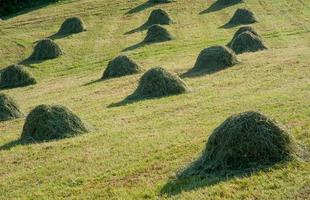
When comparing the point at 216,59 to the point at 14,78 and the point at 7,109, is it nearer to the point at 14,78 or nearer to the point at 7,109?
the point at 7,109

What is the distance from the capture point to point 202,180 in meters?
12.8

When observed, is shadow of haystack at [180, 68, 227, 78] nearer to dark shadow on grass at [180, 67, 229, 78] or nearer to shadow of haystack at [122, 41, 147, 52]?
dark shadow on grass at [180, 67, 229, 78]

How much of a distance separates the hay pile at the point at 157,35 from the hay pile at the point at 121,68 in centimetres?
1081

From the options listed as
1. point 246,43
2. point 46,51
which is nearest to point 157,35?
point 46,51

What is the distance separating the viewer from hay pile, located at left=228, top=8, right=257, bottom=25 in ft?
151

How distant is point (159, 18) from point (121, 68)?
62.8ft

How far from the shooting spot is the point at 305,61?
2716 centimetres

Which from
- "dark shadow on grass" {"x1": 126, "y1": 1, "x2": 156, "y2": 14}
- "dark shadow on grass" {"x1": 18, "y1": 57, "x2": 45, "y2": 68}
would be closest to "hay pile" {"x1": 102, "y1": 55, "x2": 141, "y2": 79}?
"dark shadow on grass" {"x1": 18, "y1": 57, "x2": 45, "y2": 68}

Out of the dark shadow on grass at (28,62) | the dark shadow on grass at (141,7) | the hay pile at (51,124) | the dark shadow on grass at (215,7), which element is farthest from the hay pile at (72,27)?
the hay pile at (51,124)

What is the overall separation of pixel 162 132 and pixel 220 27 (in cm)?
2943

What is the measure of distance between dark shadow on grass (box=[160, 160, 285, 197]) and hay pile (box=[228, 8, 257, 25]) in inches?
1347

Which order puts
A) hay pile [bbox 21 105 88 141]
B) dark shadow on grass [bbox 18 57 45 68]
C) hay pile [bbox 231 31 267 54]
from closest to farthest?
hay pile [bbox 21 105 88 141] → hay pile [bbox 231 31 267 54] → dark shadow on grass [bbox 18 57 45 68]

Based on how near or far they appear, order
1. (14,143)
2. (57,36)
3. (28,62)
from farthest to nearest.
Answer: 1. (57,36)
2. (28,62)
3. (14,143)

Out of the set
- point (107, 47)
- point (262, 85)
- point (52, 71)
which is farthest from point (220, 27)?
point (262, 85)
